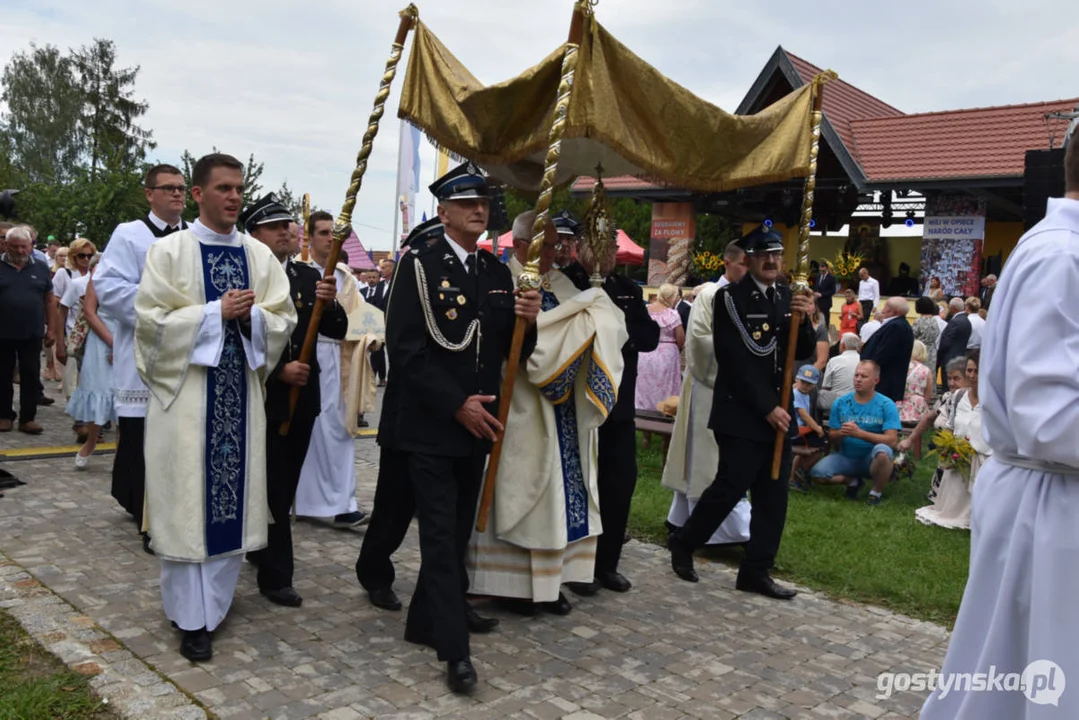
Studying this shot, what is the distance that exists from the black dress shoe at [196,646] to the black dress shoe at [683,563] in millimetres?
2675

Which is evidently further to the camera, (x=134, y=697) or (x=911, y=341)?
(x=911, y=341)

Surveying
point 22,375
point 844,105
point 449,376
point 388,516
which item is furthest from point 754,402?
point 844,105

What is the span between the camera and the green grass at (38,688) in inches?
131

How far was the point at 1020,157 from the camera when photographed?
17547mm

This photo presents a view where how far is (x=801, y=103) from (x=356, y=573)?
11.5 feet

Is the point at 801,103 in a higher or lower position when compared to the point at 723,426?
higher

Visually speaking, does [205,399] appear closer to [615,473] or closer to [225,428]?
[225,428]

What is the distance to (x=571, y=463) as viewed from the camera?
4.88 metres

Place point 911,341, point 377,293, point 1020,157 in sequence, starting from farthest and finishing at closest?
point 1020,157 < point 377,293 < point 911,341

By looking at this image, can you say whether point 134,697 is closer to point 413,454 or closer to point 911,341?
point 413,454

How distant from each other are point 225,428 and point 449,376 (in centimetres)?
102

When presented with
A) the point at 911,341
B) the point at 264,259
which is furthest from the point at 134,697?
the point at 911,341

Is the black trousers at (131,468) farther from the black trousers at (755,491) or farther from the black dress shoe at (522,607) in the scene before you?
the black trousers at (755,491)

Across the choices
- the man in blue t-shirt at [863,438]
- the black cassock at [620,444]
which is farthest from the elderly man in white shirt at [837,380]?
the black cassock at [620,444]
